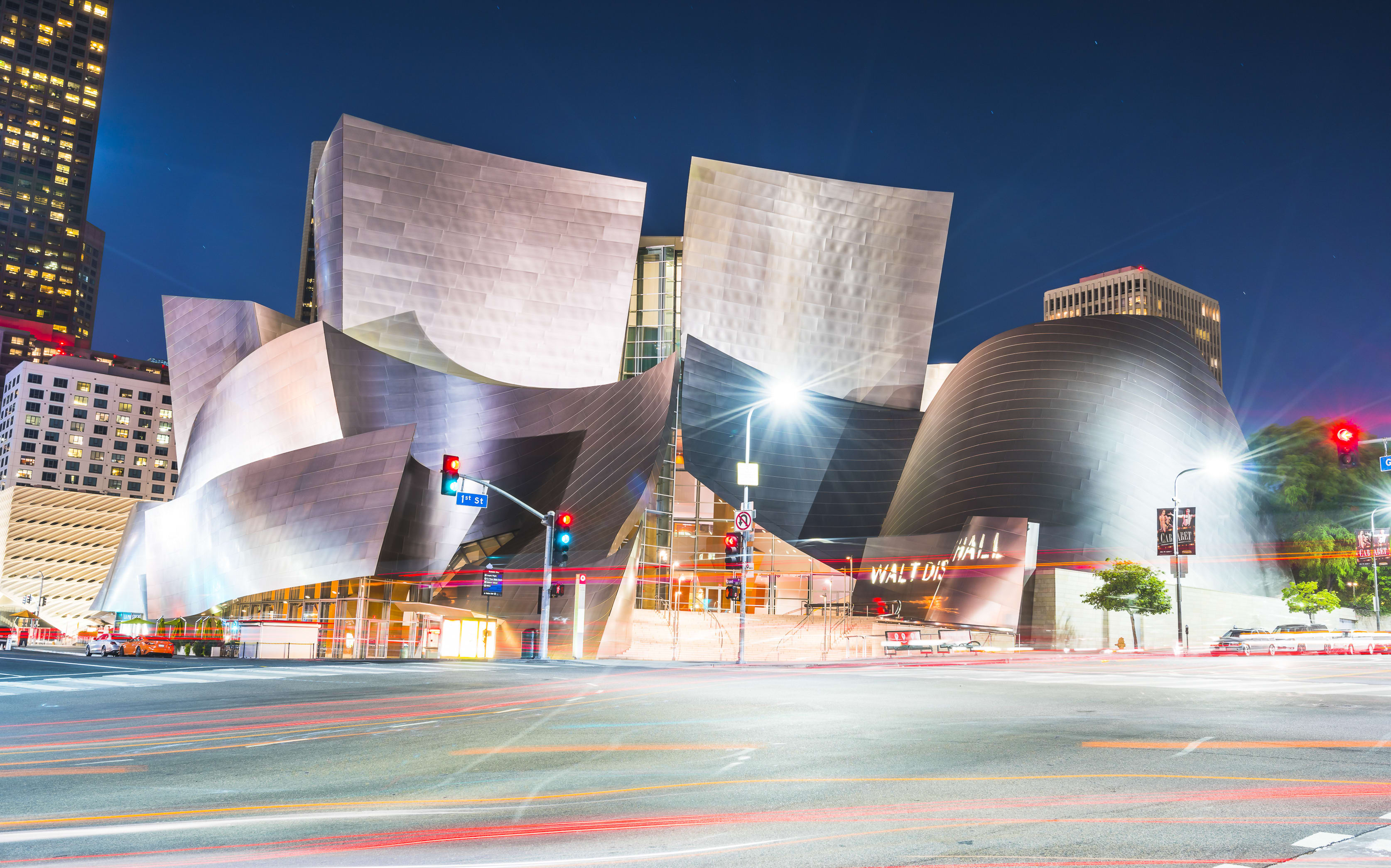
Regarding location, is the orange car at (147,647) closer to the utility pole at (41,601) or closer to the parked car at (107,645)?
the parked car at (107,645)

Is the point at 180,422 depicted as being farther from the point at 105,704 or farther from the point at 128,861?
the point at 128,861

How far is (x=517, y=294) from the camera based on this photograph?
5881 cm

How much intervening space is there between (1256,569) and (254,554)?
51145 millimetres

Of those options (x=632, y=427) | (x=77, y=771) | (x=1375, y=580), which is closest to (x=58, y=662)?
(x=77, y=771)

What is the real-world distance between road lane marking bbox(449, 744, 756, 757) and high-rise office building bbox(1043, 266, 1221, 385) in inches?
6958

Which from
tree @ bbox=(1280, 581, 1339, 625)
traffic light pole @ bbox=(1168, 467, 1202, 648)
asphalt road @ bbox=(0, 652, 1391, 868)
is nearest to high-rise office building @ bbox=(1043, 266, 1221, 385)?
tree @ bbox=(1280, 581, 1339, 625)

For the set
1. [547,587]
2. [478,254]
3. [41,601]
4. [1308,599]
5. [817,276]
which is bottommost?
[41,601]

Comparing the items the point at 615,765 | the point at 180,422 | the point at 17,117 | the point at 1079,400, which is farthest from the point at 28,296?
the point at 615,765

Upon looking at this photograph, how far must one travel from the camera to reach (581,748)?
961cm

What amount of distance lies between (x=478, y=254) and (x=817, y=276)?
67.6 feet

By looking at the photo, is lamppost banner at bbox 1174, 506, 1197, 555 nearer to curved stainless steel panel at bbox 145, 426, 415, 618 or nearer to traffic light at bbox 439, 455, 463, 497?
traffic light at bbox 439, 455, 463, 497

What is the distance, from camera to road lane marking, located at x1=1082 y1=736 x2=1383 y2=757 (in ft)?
31.2

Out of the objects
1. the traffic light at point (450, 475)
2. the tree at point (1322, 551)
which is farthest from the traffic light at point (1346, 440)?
the tree at point (1322, 551)

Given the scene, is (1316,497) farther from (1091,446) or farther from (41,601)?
(41,601)
